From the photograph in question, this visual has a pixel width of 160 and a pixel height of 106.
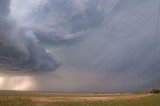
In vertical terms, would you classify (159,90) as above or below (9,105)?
above

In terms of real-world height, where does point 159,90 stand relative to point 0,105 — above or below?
above

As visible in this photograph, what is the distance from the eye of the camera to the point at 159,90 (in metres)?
122

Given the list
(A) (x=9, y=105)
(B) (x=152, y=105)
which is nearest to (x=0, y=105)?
(A) (x=9, y=105)

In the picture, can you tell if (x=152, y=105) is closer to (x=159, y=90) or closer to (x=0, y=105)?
(x=0, y=105)

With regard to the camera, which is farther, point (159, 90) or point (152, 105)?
point (159, 90)

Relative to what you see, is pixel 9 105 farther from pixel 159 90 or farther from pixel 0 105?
pixel 159 90

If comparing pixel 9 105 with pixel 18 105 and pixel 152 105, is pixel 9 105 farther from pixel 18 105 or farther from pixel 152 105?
pixel 152 105

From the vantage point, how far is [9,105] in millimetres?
38906

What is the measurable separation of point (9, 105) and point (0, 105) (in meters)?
1.57

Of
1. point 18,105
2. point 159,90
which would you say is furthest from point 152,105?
point 159,90

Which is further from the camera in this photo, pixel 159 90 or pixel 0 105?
pixel 159 90

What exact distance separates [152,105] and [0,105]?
20.5 metres

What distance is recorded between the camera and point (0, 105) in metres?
37.6

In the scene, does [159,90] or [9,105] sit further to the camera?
[159,90]
